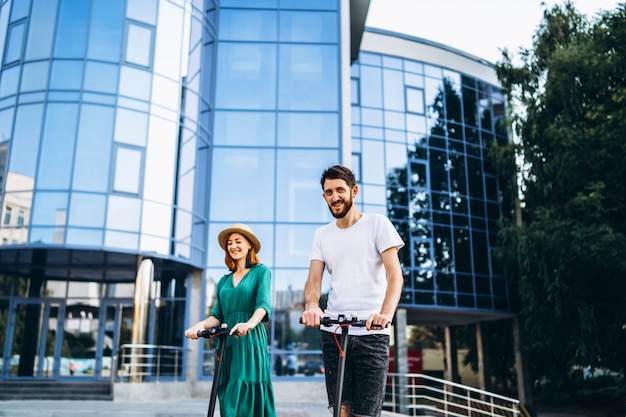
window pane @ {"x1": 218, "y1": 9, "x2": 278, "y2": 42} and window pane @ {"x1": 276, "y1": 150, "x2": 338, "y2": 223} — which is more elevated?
window pane @ {"x1": 218, "y1": 9, "x2": 278, "y2": 42}

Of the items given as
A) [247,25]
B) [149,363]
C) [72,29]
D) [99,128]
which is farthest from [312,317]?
[247,25]

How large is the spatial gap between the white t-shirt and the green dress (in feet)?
2.38

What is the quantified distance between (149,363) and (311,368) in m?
4.76

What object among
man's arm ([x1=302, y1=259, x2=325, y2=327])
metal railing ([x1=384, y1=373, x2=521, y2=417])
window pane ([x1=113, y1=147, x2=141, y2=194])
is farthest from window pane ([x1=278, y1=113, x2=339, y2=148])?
man's arm ([x1=302, y1=259, x2=325, y2=327])

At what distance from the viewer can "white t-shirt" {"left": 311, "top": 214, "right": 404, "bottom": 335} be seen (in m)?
3.53

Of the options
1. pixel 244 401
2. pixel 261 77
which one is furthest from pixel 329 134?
pixel 244 401

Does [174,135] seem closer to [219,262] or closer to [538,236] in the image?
[219,262]

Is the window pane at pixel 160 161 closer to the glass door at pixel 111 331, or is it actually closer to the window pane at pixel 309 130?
the window pane at pixel 309 130

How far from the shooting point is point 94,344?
1812 cm

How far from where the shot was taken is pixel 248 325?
3.74m

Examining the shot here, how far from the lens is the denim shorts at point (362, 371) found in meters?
3.37

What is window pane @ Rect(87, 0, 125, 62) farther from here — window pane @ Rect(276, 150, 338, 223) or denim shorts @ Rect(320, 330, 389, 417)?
denim shorts @ Rect(320, 330, 389, 417)

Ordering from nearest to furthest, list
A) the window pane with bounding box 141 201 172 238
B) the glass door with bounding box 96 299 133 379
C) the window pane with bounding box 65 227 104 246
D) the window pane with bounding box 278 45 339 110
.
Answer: the window pane with bounding box 65 227 104 246 < the window pane with bounding box 141 201 172 238 < the glass door with bounding box 96 299 133 379 < the window pane with bounding box 278 45 339 110

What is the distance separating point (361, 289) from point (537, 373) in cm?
2852
